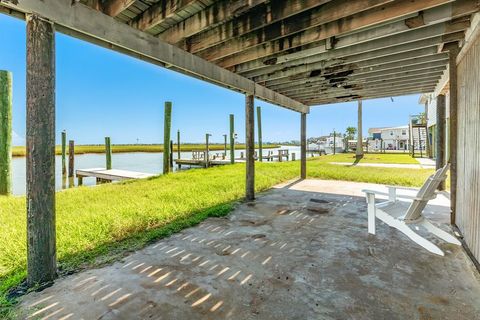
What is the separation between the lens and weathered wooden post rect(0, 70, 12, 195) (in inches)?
274

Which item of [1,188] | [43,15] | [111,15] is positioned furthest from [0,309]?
[1,188]

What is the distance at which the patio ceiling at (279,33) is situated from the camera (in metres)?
2.58

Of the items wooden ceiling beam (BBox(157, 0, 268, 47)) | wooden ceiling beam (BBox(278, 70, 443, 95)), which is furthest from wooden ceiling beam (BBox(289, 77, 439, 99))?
wooden ceiling beam (BBox(157, 0, 268, 47))

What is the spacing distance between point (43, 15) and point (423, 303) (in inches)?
162

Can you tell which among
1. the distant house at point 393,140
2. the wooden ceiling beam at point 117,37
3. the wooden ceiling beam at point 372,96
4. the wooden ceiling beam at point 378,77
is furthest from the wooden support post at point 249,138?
the distant house at point 393,140

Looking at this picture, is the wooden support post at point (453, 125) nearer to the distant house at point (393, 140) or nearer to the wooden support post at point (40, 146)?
the wooden support post at point (40, 146)

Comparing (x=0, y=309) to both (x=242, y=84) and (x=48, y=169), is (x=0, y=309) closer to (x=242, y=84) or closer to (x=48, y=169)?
(x=48, y=169)

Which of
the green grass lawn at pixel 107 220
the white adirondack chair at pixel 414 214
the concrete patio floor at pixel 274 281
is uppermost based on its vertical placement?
the white adirondack chair at pixel 414 214

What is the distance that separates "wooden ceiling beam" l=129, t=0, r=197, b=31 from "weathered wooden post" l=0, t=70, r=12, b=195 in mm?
6730

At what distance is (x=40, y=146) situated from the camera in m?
2.17

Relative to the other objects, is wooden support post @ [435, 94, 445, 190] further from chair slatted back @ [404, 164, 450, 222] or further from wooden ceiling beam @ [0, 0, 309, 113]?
wooden ceiling beam @ [0, 0, 309, 113]

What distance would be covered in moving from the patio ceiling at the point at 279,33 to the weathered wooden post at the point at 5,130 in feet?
21.5

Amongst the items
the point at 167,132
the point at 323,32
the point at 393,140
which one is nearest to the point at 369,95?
the point at 323,32

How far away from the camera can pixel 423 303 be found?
1922 millimetres
